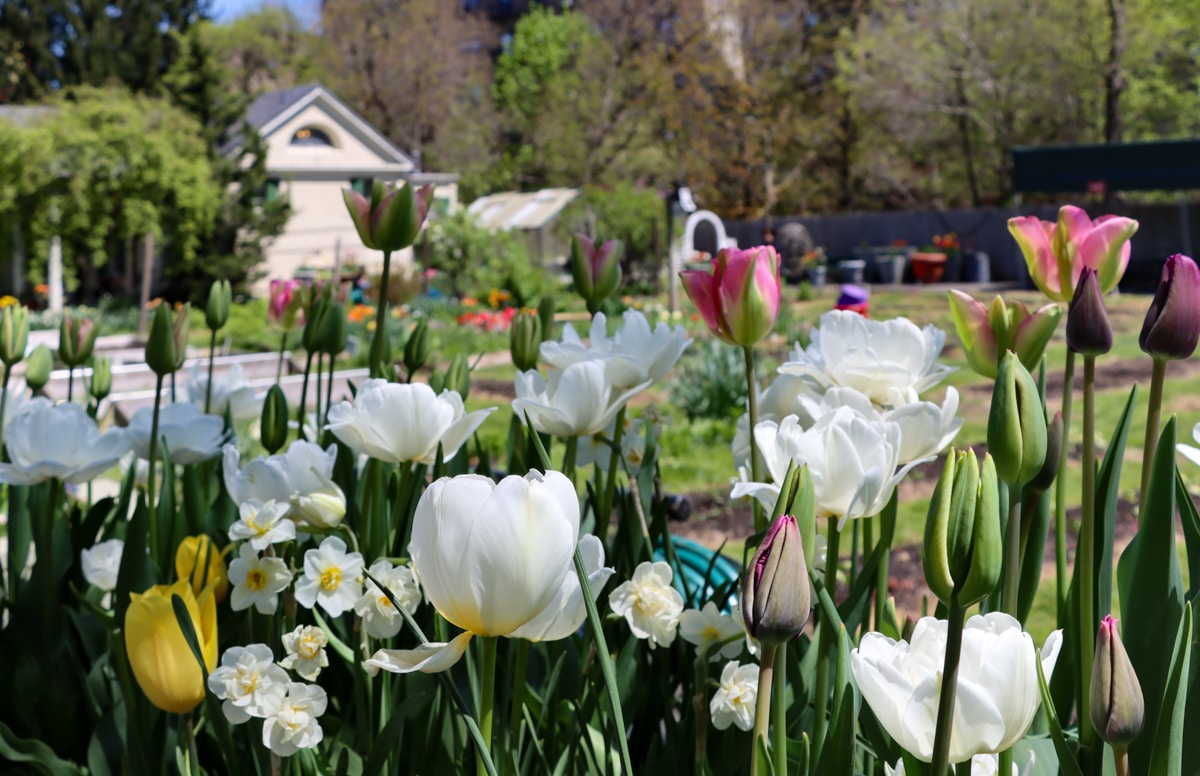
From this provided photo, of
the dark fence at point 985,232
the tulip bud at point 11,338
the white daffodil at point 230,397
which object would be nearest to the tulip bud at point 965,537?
the white daffodil at point 230,397

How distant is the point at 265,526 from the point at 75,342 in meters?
0.98

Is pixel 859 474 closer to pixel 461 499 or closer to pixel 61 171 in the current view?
pixel 461 499

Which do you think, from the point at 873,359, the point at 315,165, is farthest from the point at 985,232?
the point at 873,359

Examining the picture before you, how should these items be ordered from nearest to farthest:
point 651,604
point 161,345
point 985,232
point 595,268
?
point 651,604 → point 161,345 → point 595,268 → point 985,232

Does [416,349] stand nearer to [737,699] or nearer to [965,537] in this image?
[737,699]

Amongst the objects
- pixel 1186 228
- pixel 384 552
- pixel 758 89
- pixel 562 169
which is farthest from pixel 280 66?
pixel 384 552

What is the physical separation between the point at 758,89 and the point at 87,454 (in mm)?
24133

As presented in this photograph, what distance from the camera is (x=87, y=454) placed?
1.30m

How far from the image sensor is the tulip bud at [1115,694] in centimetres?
60

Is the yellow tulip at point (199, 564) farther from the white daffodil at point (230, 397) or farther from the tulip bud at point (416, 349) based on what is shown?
the white daffodil at point (230, 397)

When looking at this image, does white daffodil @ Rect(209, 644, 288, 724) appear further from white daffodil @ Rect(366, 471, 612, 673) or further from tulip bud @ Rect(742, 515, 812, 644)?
tulip bud @ Rect(742, 515, 812, 644)

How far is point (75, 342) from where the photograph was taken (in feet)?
5.74

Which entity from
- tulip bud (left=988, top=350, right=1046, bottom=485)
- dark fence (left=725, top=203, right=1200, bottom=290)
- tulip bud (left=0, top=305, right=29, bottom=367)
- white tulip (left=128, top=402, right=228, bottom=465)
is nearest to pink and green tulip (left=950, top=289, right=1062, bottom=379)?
tulip bud (left=988, top=350, right=1046, bottom=485)

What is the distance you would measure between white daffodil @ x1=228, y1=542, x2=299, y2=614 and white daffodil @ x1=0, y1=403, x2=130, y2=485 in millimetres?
422
